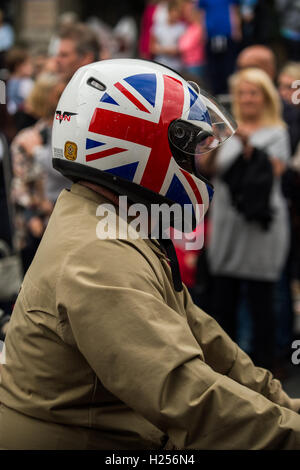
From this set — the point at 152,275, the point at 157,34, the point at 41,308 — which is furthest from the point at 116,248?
the point at 157,34

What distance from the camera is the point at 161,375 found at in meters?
2.11

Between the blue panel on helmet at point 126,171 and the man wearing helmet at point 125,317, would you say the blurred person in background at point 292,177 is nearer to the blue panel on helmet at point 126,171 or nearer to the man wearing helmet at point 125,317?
the man wearing helmet at point 125,317

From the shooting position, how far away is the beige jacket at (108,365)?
2.14 meters

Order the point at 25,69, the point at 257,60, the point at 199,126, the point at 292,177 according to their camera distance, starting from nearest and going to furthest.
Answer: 1. the point at 199,126
2. the point at 292,177
3. the point at 257,60
4. the point at 25,69

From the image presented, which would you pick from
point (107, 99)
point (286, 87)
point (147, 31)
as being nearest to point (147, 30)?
point (147, 31)

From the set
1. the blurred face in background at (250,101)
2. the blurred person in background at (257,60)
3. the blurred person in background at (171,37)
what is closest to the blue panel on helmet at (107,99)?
the blurred face in background at (250,101)

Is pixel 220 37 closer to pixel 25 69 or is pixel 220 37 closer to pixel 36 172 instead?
pixel 25 69

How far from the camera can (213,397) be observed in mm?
2141

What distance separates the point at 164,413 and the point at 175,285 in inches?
21.6

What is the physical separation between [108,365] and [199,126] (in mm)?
909

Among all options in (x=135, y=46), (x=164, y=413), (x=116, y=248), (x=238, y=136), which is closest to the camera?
(x=164, y=413)

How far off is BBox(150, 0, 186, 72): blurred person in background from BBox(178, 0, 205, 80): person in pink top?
9cm

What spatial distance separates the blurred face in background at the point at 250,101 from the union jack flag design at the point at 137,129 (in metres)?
3.22

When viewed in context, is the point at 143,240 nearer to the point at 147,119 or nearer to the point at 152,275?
the point at 152,275
